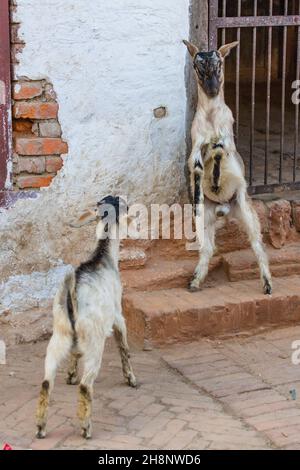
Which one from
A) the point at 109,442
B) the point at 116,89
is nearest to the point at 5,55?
the point at 116,89

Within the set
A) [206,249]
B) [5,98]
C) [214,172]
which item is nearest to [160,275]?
[206,249]

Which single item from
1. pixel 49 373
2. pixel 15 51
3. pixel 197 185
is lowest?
pixel 49 373

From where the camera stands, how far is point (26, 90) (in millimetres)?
6828

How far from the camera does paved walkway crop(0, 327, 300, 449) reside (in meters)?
5.29

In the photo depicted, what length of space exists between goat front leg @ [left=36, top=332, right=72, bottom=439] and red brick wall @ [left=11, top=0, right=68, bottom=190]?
6.39 feet

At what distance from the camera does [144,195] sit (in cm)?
741

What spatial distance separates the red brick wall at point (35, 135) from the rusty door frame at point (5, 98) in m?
0.06

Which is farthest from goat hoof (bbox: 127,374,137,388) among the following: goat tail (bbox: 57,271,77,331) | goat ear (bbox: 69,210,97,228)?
goat ear (bbox: 69,210,97,228)

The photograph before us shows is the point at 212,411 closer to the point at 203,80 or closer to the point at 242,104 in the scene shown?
the point at 203,80

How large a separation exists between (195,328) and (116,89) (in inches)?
75.0

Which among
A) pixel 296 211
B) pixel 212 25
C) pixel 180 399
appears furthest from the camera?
pixel 296 211

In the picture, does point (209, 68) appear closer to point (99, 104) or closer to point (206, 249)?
point (99, 104)

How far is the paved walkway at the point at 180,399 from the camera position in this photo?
Answer: 17.4ft

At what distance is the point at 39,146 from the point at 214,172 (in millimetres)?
1352
